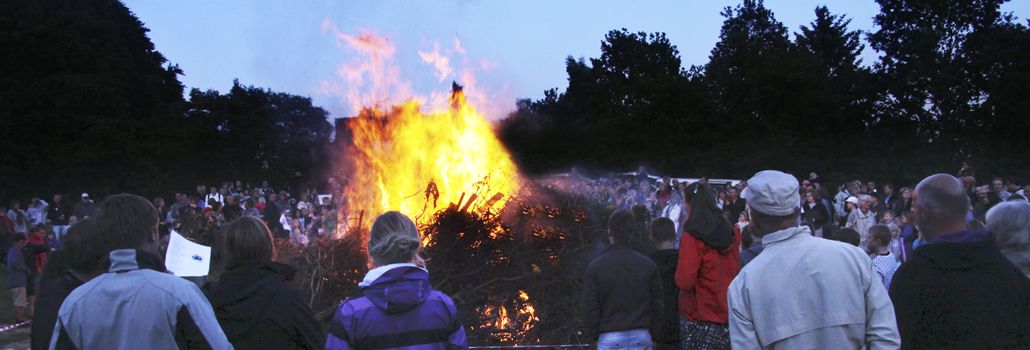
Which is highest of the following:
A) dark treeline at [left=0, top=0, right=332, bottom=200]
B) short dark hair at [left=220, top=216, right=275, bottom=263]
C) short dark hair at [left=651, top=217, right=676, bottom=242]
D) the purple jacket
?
dark treeline at [left=0, top=0, right=332, bottom=200]

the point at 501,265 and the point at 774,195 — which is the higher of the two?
the point at 774,195

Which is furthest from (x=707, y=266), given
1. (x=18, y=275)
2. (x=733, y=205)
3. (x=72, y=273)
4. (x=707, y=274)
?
(x=18, y=275)

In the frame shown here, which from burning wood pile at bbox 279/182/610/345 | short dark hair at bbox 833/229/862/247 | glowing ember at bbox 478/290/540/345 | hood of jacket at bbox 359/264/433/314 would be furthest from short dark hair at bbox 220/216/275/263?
glowing ember at bbox 478/290/540/345

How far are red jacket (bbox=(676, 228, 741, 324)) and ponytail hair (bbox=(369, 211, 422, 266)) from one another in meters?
2.42

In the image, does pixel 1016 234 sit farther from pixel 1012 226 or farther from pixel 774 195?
pixel 774 195

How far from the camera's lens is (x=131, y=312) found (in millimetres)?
3309

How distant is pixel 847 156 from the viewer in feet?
125

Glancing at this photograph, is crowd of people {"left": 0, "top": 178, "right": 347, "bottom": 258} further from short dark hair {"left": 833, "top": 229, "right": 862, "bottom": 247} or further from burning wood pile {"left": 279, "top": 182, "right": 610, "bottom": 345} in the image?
short dark hair {"left": 833, "top": 229, "right": 862, "bottom": 247}

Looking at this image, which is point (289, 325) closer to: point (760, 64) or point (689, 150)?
point (689, 150)

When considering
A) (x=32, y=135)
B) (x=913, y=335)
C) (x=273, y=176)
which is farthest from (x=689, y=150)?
(x=913, y=335)

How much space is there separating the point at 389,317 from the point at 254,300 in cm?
76

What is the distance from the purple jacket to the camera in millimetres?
3564

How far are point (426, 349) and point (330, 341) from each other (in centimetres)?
39

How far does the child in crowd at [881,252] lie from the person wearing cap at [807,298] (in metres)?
4.05
